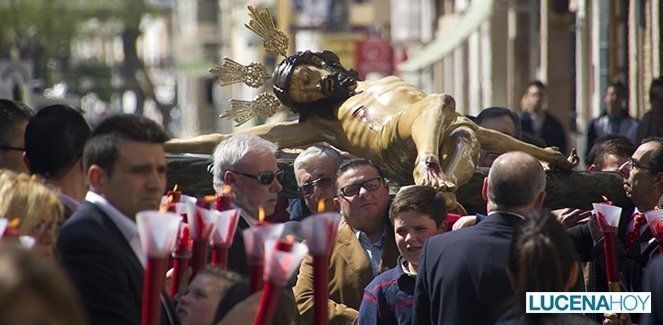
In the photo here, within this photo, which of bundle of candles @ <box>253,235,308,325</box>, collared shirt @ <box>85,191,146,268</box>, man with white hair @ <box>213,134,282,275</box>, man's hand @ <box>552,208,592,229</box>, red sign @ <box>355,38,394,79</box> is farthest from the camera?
red sign @ <box>355,38,394,79</box>

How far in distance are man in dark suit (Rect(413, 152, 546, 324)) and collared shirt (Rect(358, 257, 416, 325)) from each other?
1.28 ft

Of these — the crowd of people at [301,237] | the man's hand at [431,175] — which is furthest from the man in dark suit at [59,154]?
the man's hand at [431,175]

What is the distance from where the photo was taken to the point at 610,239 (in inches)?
288

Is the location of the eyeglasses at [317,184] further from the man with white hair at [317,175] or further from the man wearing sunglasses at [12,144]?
the man wearing sunglasses at [12,144]

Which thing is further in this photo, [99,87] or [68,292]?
[99,87]

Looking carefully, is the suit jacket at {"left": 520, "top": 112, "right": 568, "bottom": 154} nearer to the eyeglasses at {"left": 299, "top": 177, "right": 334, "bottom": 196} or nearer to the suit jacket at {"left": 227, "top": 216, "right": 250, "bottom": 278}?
the eyeglasses at {"left": 299, "top": 177, "right": 334, "bottom": 196}

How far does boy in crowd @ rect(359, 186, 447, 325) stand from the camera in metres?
7.52

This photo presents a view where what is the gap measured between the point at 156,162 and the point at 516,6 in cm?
2254

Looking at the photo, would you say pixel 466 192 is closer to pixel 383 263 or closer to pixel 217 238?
pixel 383 263

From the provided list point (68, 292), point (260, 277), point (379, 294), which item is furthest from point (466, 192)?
point (68, 292)

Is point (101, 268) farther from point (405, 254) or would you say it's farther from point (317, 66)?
point (317, 66)

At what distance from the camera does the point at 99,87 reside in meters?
82.0

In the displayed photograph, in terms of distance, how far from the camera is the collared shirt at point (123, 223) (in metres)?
5.93

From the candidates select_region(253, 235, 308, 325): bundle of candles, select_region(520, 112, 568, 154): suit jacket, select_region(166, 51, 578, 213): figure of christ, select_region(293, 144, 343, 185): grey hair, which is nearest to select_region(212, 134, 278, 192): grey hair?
select_region(293, 144, 343, 185): grey hair
